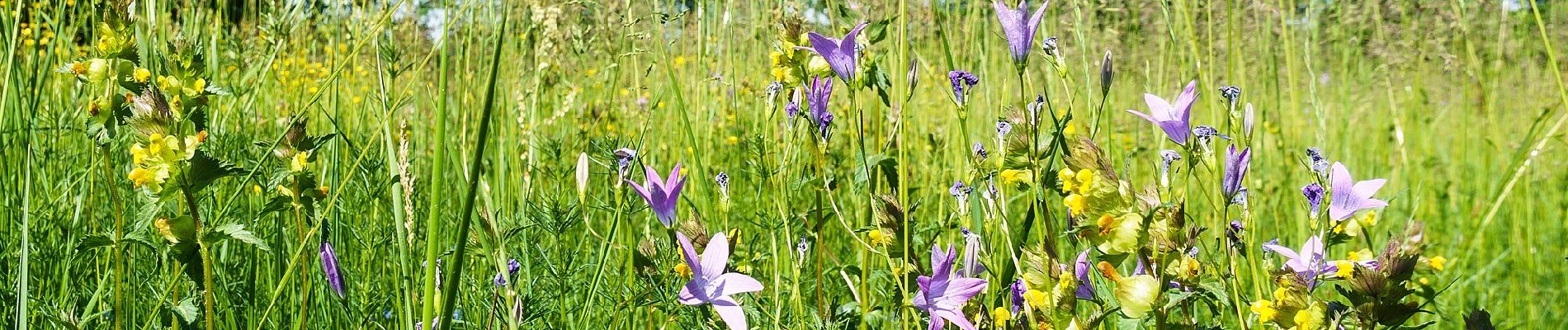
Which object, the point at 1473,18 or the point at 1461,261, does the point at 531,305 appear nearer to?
the point at 1461,261

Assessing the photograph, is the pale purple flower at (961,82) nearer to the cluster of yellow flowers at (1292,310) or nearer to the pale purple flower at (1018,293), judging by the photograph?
the pale purple flower at (1018,293)

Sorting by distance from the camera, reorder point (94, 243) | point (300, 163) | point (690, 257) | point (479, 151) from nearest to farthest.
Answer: point (479, 151)
point (690, 257)
point (94, 243)
point (300, 163)

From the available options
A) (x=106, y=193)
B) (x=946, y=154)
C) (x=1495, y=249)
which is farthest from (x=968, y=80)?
(x=1495, y=249)

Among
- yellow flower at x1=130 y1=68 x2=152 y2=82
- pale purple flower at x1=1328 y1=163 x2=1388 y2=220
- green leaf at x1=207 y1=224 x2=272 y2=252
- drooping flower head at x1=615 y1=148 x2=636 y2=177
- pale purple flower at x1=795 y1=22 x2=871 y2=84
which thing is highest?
pale purple flower at x1=795 y1=22 x2=871 y2=84

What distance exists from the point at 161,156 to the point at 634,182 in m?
0.39

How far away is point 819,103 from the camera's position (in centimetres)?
94

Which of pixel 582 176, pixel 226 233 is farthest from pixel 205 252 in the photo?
pixel 582 176

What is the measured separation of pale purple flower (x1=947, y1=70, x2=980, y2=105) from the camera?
0.78 metres

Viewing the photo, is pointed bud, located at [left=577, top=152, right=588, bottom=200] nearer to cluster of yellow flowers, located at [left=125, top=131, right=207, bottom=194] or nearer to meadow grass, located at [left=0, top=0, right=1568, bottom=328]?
meadow grass, located at [left=0, top=0, right=1568, bottom=328]

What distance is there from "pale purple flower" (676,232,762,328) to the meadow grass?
8 centimetres

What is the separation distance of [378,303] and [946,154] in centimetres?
101

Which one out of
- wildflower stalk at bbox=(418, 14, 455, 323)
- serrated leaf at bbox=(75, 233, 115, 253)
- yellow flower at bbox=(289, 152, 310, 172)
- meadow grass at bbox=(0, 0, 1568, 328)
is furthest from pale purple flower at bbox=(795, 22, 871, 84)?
serrated leaf at bbox=(75, 233, 115, 253)

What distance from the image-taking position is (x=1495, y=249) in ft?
6.94

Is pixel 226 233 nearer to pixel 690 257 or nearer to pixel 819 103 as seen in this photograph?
pixel 690 257
